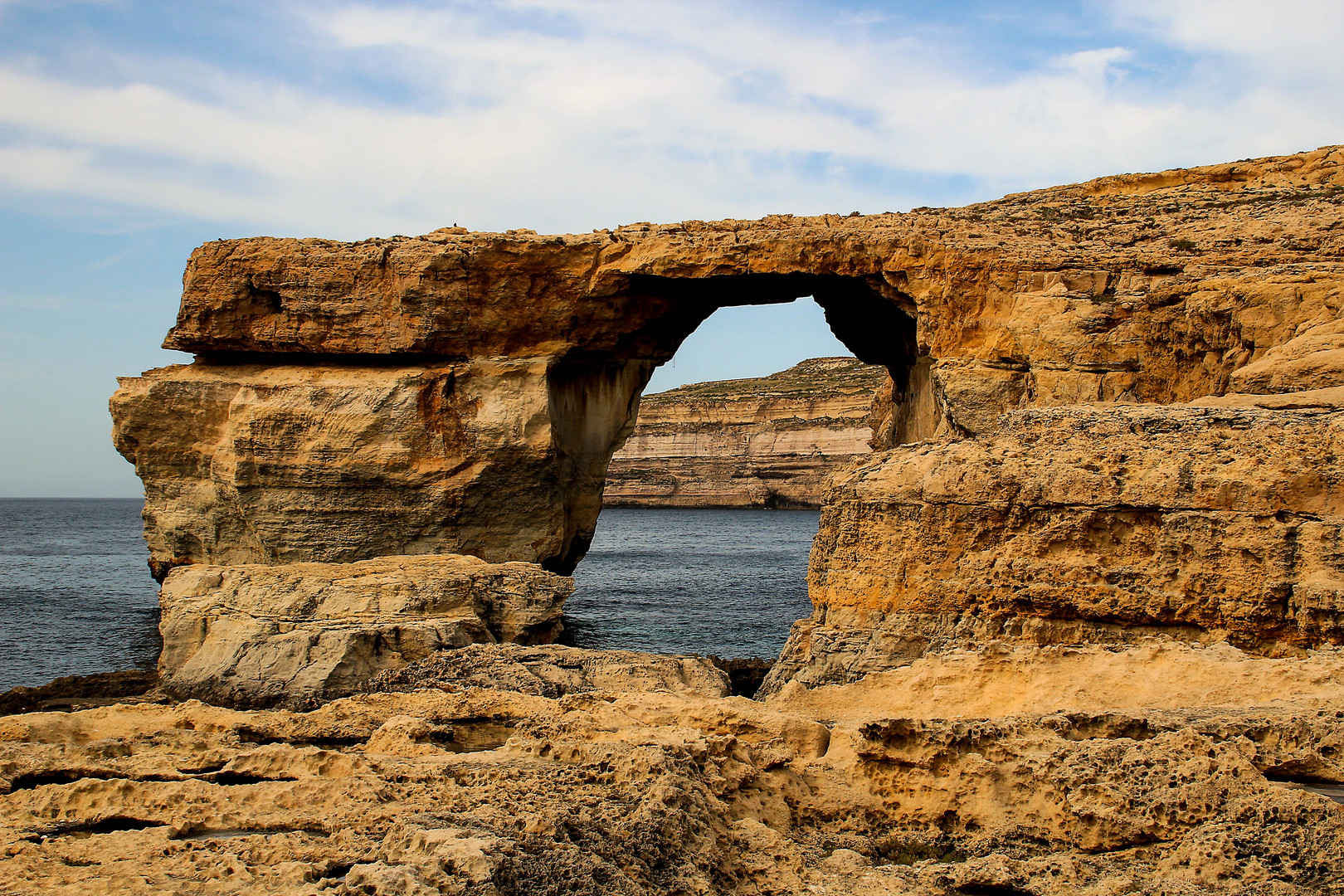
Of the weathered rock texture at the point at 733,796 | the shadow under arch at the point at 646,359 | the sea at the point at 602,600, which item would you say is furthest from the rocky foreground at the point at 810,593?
the sea at the point at 602,600

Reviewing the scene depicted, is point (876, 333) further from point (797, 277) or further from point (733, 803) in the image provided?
Result: point (733, 803)

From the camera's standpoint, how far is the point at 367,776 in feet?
17.1

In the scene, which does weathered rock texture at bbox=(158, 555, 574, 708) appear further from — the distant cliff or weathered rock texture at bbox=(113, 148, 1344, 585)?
the distant cliff

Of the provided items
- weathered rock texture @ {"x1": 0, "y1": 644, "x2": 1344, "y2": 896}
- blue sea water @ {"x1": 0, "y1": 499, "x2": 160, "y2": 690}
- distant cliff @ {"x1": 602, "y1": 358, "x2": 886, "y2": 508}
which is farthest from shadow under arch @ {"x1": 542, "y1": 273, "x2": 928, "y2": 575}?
distant cliff @ {"x1": 602, "y1": 358, "x2": 886, "y2": 508}

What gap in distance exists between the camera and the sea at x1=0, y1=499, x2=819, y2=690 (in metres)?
17.8

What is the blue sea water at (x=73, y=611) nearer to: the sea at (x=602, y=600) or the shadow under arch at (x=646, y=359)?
the sea at (x=602, y=600)

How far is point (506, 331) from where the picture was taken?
17297 millimetres

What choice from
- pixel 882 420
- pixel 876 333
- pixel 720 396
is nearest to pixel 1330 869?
pixel 876 333

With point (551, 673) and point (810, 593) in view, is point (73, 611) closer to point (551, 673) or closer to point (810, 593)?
point (551, 673)

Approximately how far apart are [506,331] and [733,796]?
13129mm

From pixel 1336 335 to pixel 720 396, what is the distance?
168ft

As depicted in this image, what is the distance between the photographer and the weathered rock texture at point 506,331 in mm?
15047

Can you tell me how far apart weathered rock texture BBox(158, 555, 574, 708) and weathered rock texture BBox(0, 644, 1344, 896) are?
3180mm

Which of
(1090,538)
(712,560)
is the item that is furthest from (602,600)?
(1090,538)
